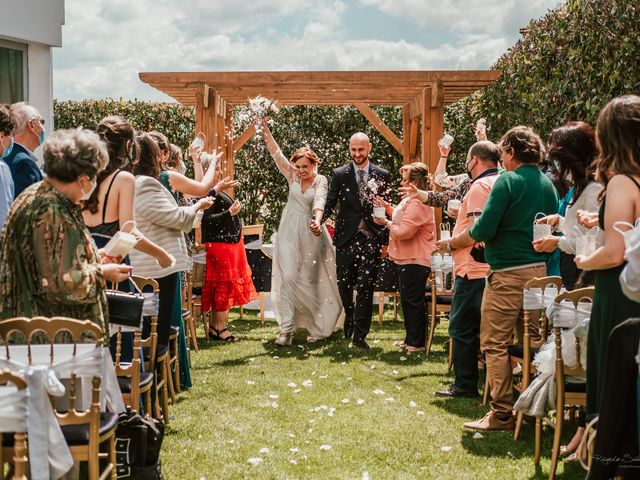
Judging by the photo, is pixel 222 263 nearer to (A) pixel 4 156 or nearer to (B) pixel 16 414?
(A) pixel 4 156

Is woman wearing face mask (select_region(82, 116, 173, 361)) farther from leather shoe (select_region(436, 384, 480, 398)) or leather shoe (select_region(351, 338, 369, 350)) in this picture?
leather shoe (select_region(351, 338, 369, 350))

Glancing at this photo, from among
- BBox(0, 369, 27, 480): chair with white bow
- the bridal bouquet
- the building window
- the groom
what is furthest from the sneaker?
the building window

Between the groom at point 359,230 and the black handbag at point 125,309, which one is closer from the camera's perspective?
the black handbag at point 125,309

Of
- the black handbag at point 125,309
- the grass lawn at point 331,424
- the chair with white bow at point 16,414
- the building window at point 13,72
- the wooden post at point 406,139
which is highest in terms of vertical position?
the building window at point 13,72

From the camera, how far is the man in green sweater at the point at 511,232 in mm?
4621

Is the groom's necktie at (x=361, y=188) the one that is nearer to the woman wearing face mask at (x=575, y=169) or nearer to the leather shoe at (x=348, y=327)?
the leather shoe at (x=348, y=327)

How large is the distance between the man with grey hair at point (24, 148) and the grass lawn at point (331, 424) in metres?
1.89

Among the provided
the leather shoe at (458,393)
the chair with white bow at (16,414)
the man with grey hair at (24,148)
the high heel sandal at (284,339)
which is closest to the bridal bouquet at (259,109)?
the high heel sandal at (284,339)

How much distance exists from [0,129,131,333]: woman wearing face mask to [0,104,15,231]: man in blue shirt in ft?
6.41

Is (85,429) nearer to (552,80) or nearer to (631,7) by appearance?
(631,7)

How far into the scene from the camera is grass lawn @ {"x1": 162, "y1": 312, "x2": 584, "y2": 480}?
13.6 ft

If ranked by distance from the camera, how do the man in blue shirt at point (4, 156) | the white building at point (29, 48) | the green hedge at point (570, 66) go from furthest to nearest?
the white building at point (29, 48)
the green hedge at point (570, 66)
the man in blue shirt at point (4, 156)

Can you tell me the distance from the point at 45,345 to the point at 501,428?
311cm

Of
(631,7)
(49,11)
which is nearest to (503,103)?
(631,7)
